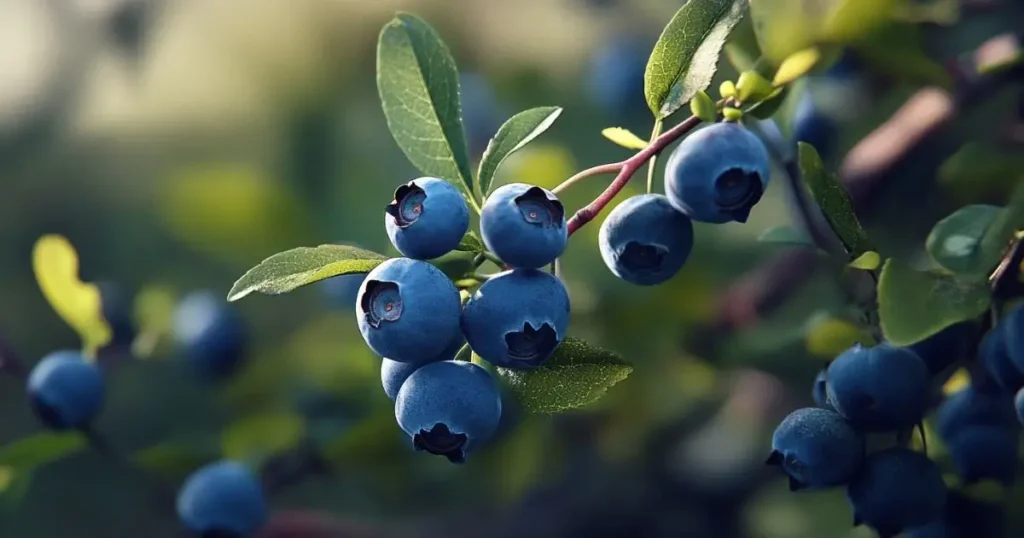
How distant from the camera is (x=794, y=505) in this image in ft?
4.81

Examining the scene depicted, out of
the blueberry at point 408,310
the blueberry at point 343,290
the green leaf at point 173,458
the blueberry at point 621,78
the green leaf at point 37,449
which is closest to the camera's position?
the blueberry at point 408,310

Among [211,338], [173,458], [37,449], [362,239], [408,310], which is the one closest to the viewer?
[408,310]

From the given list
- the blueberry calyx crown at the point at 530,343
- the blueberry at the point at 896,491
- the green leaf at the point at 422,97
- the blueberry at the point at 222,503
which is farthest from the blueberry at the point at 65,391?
the blueberry at the point at 896,491

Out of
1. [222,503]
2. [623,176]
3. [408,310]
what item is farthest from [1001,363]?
[222,503]

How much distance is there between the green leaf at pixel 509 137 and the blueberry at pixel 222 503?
0.52m

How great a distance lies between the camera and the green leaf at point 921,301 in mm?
571

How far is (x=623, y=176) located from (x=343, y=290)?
2.55 feet

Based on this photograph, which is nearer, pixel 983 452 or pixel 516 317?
pixel 516 317

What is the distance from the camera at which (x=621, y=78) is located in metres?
1.50

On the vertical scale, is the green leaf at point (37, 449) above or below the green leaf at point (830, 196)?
below

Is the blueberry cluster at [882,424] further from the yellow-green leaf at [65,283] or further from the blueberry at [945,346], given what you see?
the yellow-green leaf at [65,283]

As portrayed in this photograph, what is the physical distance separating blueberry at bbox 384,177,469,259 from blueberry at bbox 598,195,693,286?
10 centimetres

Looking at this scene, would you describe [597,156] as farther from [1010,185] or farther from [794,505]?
[1010,185]

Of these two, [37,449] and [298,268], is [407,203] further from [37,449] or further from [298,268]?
[37,449]
